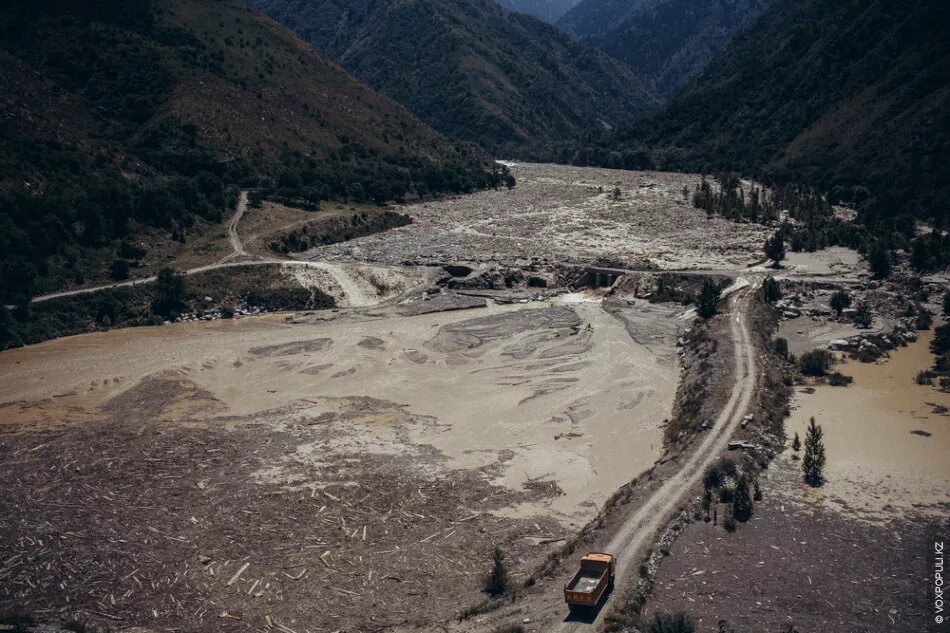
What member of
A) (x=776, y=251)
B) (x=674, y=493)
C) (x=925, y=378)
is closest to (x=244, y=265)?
(x=776, y=251)

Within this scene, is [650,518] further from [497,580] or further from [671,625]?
[671,625]

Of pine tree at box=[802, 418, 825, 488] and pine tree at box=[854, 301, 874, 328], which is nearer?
pine tree at box=[802, 418, 825, 488]

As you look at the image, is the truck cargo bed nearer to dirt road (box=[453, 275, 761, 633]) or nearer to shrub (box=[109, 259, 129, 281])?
dirt road (box=[453, 275, 761, 633])

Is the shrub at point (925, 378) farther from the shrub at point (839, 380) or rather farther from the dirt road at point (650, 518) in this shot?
the dirt road at point (650, 518)

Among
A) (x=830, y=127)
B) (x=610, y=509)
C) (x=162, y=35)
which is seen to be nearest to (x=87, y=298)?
(x=610, y=509)

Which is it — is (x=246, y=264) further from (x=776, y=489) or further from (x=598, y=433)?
(x=776, y=489)

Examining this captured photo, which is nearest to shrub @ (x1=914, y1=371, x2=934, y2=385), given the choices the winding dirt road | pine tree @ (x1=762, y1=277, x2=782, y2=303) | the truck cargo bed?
pine tree @ (x1=762, y1=277, x2=782, y2=303)
